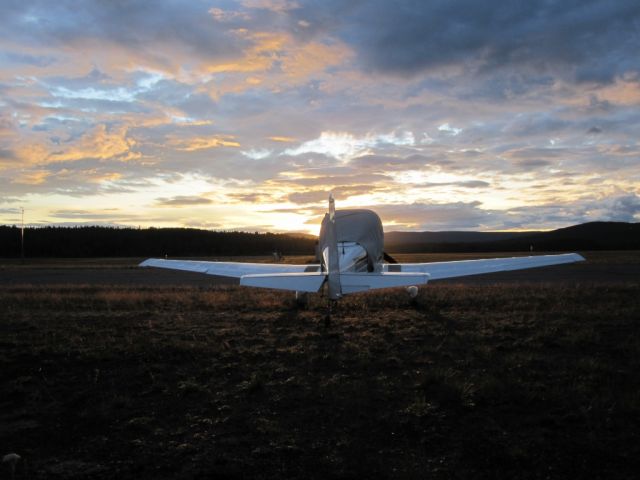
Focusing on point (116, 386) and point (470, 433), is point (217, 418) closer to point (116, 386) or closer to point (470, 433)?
point (116, 386)

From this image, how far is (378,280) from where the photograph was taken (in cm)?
A: 1007

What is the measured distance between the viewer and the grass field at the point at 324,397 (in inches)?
157

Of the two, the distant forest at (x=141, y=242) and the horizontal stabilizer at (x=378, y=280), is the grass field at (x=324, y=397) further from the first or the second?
the distant forest at (x=141, y=242)

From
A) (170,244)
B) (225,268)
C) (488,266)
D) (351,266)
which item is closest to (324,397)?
(351,266)

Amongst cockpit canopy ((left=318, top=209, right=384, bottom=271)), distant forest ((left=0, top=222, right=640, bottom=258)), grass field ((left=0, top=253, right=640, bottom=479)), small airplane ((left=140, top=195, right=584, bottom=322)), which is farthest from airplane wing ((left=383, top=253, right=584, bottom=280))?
distant forest ((left=0, top=222, right=640, bottom=258))

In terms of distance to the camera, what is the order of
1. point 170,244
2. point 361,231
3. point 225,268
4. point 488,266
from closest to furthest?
point 488,266 < point 361,231 < point 225,268 < point 170,244

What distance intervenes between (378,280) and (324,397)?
474 centimetres

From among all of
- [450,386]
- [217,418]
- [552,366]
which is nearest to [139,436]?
[217,418]

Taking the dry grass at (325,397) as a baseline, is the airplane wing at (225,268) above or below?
above

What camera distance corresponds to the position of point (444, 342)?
339 inches

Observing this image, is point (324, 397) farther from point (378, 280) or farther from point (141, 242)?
point (141, 242)

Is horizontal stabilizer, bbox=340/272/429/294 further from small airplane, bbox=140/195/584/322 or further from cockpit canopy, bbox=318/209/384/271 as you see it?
cockpit canopy, bbox=318/209/384/271

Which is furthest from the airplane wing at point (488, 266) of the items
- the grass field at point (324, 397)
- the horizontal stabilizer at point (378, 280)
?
the horizontal stabilizer at point (378, 280)

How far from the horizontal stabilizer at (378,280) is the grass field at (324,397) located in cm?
90
